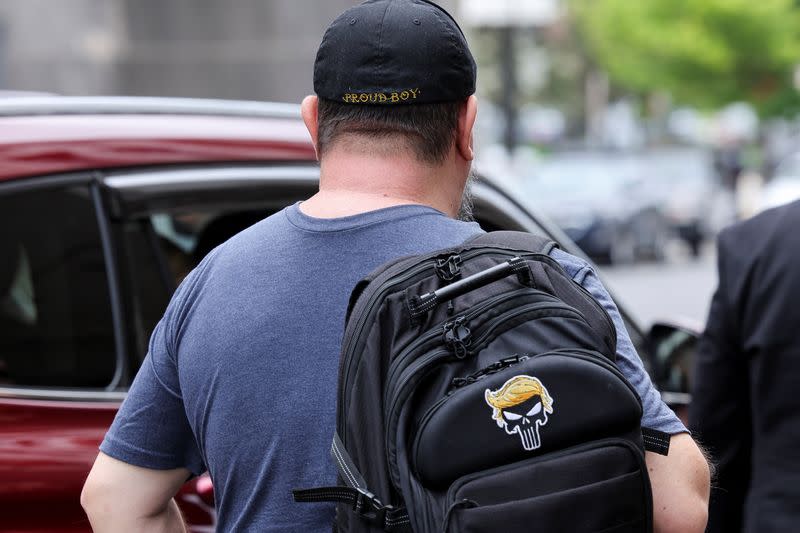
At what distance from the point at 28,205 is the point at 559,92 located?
256ft

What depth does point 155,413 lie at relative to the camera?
1877mm

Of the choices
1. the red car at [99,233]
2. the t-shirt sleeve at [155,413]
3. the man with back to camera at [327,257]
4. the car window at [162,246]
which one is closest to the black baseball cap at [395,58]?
the man with back to camera at [327,257]

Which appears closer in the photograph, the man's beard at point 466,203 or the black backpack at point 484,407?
the black backpack at point 484,407

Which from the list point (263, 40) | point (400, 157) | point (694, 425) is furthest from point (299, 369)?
point (263, 40)

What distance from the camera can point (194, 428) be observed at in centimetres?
185

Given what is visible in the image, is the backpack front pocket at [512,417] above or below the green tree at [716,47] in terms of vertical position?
above

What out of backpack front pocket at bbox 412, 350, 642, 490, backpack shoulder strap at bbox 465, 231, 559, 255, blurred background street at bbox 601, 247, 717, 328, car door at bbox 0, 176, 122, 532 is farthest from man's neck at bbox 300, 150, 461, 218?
blurred background street at bbox 601, 247, 717, 328

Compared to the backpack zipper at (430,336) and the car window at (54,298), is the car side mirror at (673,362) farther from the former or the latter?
the backpack zipper at (430,336)

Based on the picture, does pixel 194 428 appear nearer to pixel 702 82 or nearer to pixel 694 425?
pixel 694 425

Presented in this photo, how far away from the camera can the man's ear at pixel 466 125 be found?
1.79 m

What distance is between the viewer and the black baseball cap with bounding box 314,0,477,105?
173cm

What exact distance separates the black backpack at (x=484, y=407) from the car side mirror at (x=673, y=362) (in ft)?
5.33

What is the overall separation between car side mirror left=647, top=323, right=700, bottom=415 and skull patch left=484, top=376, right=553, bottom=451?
173 cm

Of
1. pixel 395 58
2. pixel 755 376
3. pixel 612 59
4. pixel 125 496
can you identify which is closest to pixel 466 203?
pixel 395 58
